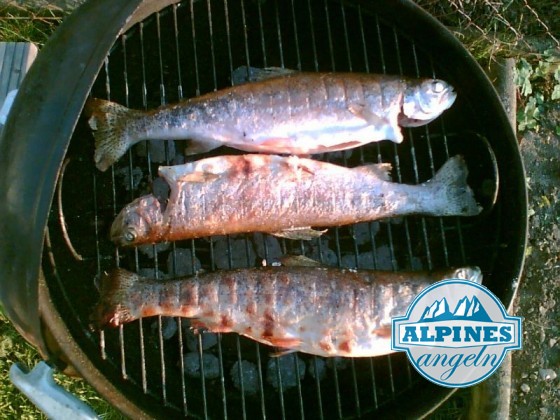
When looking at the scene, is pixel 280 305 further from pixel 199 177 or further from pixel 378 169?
pixel 378 169

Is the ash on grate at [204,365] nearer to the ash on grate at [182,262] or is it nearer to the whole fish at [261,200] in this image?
the ash on grate at [182,262]

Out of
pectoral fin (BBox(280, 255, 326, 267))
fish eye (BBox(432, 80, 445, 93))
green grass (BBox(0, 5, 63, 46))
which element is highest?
green grass (BBox(0, 5, 63, 46))

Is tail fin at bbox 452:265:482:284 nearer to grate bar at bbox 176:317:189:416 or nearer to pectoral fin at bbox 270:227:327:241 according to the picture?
pectoral fin at bbox 270:227:327:241

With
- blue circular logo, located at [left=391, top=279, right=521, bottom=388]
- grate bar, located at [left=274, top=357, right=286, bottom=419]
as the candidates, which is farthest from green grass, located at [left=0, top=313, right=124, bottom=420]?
blue circular logo, located at [left=391, top=279, right=521, bottom=388]

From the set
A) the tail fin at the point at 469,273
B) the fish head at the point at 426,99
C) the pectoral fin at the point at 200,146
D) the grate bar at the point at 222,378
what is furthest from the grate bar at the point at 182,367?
the fish head at the point at 426,99

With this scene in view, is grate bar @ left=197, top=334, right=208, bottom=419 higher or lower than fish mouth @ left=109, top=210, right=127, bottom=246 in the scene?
lower

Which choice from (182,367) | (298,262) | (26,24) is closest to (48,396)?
(182,367)
